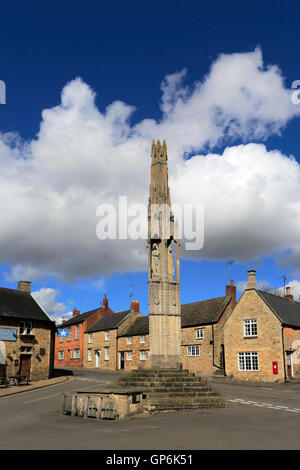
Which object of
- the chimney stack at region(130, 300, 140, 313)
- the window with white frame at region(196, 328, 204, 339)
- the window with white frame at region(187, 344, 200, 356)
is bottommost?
the window with white frame at region(187, 344, 200, 356)

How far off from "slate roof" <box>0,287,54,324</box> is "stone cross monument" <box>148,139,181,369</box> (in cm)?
1950

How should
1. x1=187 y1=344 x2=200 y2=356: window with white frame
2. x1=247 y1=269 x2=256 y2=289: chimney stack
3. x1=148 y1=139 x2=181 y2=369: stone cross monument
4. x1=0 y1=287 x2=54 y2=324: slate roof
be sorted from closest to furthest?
x1=148 y1=139 x2=181 y2=369: stone cross monument
x1=0 y1=287 x2=54 y2=324: slate roof
x1=247 y1=269 x2=256 y2=289: chimney stack
x1=187 y1=344 x2=200 y2=356: window with white frame

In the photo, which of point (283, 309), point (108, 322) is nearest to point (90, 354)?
point (108, 322)

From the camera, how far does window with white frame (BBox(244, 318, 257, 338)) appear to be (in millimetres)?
35125

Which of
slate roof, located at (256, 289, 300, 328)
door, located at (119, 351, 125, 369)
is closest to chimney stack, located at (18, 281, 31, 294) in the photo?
door, located at (119, 351, 125, 369)

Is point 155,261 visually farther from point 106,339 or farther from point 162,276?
point 106,339

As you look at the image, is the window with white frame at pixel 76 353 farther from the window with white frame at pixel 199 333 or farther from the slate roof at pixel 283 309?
the slate roof at pixel 283 309

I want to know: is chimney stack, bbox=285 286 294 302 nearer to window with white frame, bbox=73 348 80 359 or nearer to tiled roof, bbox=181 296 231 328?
tiled roof, bbox=181 296 231 328

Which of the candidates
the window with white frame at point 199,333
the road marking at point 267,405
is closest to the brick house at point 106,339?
the window with white frame at point 199,333

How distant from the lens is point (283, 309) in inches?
1436

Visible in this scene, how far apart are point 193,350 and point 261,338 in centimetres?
931

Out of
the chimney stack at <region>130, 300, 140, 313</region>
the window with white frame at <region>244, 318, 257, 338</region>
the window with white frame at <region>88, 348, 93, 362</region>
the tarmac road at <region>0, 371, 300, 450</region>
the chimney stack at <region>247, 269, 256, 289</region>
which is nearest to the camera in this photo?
the tarmac road at <region>0, 371, 300, 450</region>
